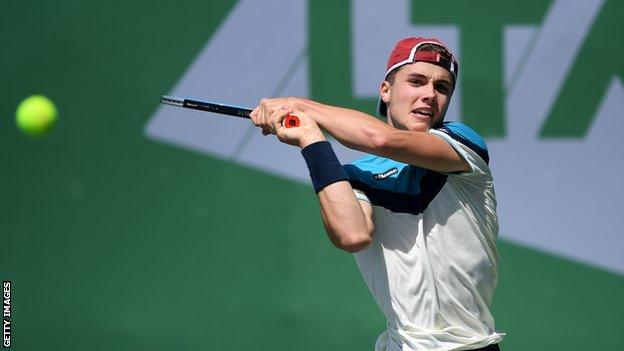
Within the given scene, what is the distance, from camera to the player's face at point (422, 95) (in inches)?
128

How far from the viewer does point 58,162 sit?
5.57 meters

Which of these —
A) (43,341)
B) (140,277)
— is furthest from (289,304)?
(43,341)

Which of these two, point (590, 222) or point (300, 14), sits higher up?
point (300, 14)

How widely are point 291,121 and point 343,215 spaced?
320mm

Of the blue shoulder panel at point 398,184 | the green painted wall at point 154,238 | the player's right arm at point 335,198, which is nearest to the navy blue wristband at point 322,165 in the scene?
the player's right arm at point 335,198

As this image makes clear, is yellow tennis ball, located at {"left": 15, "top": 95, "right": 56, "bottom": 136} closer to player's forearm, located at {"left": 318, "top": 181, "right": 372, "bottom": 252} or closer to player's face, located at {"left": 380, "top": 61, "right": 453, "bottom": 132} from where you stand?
player's face, located at {"left": 380, "top": 61, "right": 453, "bottom": 132}

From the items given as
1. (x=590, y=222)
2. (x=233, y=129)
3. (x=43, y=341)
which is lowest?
(x=43, y=341)

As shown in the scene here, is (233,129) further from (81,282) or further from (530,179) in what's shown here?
(530,179)

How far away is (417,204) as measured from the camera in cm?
318

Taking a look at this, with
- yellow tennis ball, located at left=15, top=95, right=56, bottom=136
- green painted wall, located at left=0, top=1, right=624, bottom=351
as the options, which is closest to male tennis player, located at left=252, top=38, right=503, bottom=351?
yellow tennis ball, located at left=15, top=95, right=56, bottom=136

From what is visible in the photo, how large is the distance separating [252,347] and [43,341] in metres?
1.07

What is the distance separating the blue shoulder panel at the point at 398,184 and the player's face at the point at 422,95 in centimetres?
14

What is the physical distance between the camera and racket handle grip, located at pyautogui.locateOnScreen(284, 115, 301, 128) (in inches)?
122

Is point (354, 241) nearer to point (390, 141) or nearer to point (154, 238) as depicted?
point (390, 141)
